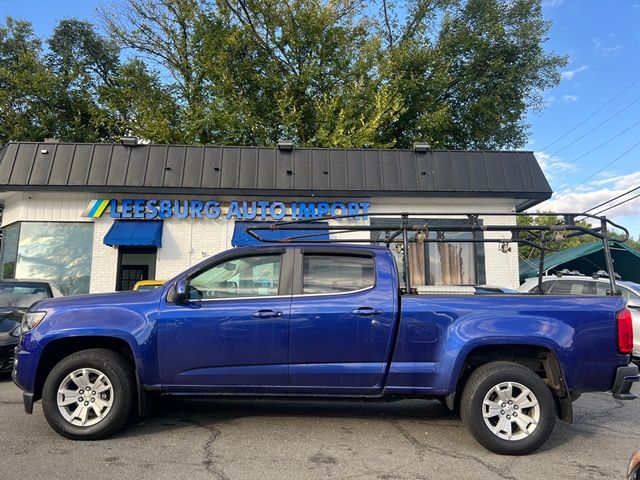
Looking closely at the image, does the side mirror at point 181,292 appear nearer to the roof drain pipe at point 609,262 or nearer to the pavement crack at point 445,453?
the pavement crack at point 445,453

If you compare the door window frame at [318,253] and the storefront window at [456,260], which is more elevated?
the storefront window at [456,260]

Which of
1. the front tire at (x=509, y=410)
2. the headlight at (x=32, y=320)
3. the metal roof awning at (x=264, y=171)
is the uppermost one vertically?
the metal roof awning at (x=264, y=171)

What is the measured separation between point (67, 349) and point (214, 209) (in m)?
8.22

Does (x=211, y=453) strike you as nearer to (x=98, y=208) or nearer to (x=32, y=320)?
(x=32, y=320)

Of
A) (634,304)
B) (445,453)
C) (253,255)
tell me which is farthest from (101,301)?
(634,304)

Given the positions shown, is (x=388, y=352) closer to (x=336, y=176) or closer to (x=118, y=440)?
(x=118, y=440)

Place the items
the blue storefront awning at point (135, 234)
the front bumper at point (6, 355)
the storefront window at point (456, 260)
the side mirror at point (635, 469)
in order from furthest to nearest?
the storefront window at point (456, 260), the blue storefront awning at point (135, 234), the front bumper at point (6, 355), the side mirror at point (635, 469)

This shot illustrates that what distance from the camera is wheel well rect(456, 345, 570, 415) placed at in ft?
15.0

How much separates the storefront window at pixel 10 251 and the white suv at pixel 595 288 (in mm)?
12401

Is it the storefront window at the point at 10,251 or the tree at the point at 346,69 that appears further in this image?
the tree at the point at 346,69

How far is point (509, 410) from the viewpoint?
4477 mm

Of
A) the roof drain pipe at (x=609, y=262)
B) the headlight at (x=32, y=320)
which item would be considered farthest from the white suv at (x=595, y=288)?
the headlight at (x=32, y=320)

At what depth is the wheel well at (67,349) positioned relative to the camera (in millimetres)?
4684

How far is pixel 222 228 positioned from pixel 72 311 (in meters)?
8.33
